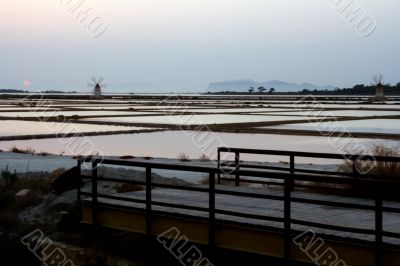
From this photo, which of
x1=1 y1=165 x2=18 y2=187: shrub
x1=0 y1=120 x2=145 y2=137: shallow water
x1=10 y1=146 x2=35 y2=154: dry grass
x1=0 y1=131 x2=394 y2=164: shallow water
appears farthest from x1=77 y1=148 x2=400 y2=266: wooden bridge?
x1=0 y1=120 x2=145 y2=137: shallow water

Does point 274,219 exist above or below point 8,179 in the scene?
above

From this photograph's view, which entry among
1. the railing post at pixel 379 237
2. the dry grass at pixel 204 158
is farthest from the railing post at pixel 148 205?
the dry grass at pixel 204 158

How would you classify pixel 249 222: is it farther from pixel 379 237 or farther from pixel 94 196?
pixel 94 196

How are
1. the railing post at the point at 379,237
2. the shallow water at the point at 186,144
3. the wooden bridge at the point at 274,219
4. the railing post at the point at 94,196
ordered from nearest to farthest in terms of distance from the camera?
the railing post at the point at 379,237 → the wooden bridge at the point at 274,219 → the railing post at the point at 94,196 → the shallow water at the point at 186,144

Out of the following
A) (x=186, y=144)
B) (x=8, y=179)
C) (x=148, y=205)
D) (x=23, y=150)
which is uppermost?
(x=186, y=144)

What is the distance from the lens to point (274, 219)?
18.9 ft

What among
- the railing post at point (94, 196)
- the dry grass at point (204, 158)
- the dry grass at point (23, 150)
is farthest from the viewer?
the dry grass at point (23, 150)

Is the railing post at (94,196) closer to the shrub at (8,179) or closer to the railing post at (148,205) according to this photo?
the railing post at (148,205)

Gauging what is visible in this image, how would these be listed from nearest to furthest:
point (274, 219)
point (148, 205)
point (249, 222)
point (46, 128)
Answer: point (274, 219) → point (249, 222) → point (148, 205) → point (46, 128)

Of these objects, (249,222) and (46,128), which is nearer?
(249,222)

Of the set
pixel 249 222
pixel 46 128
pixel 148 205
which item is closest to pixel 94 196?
pixel 148 205

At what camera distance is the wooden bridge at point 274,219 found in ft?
17.4

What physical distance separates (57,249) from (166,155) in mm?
10399

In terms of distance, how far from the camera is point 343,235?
18.1 ft
